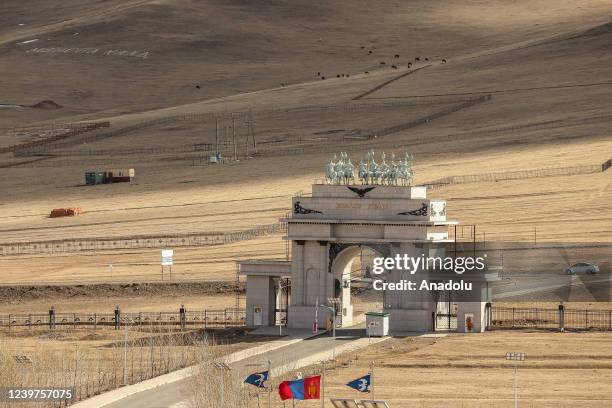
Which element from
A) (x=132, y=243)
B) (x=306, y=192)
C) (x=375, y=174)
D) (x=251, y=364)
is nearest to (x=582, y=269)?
(x=375, y=174)

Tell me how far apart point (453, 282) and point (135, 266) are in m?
33.3

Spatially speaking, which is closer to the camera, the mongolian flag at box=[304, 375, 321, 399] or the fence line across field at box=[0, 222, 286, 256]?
the mongolian flag at box=[304, 375, 321, 399]

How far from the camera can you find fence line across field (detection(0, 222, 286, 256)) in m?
121

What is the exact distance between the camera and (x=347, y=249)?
8844cm

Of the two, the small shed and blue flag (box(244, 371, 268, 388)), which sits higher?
the small shed

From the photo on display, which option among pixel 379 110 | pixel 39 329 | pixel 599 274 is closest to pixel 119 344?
pixel 39 329

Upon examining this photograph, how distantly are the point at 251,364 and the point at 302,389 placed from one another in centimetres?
1538

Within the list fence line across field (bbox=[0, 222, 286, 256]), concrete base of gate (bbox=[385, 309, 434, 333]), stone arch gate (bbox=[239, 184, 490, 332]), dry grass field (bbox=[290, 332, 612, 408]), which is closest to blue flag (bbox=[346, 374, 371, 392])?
dry grass field (bbox=[290, 332, 612, 408])

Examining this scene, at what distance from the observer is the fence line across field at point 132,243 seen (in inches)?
4769

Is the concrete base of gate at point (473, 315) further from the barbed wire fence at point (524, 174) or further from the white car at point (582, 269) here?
the barbed wire fence at point (524, 174)

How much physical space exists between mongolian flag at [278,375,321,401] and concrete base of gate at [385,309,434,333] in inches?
1117

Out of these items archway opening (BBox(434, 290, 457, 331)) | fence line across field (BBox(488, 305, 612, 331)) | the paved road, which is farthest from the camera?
archway opening (BBox(434, 290, 457, 331))

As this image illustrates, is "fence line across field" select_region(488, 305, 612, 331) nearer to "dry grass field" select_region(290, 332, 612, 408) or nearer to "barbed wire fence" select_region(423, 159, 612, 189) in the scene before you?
"dry grass field" select_region(290, 332, 612, 408)

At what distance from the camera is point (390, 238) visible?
8675cm
